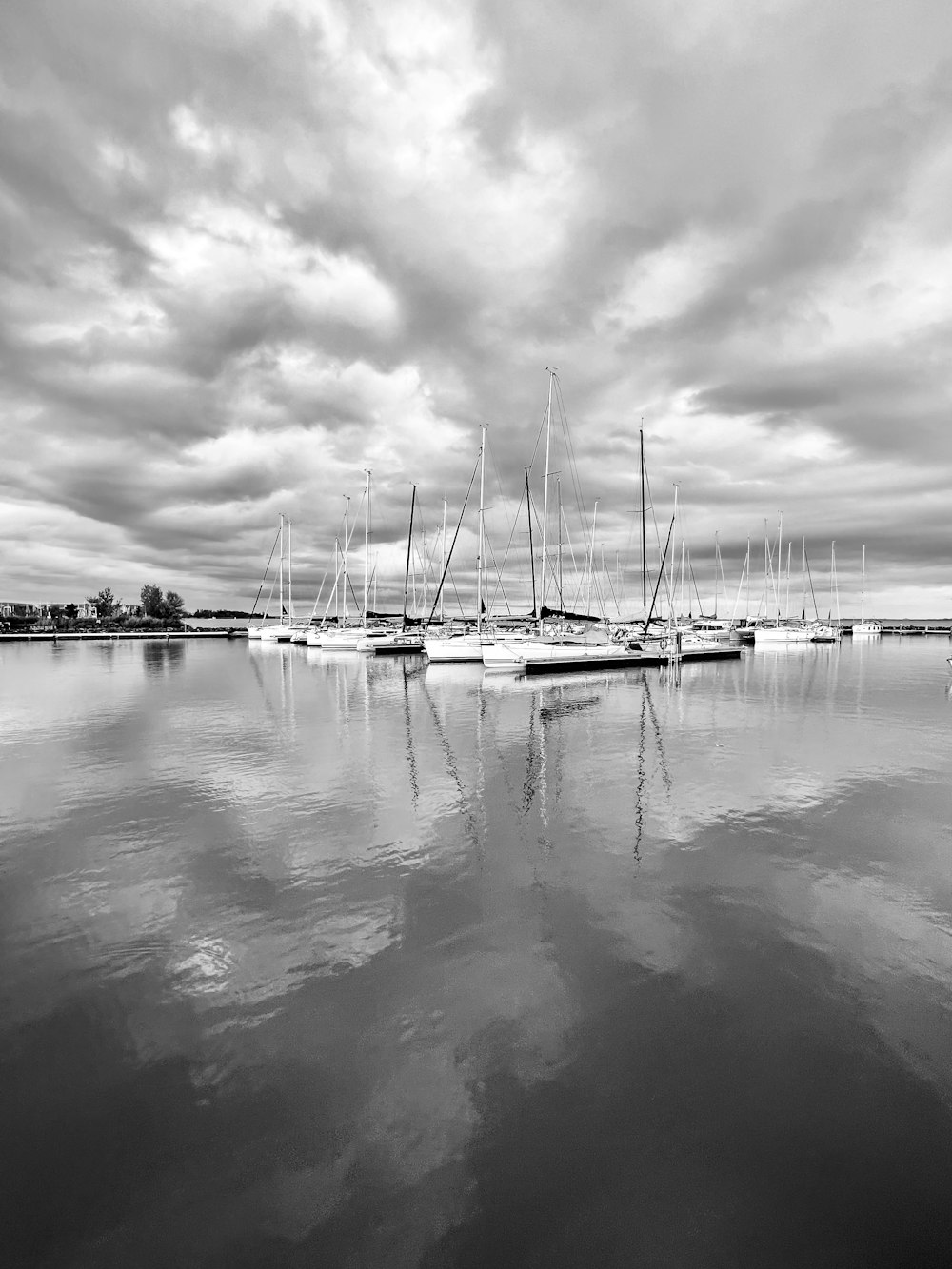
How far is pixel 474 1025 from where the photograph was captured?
6.69m

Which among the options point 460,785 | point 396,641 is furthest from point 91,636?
point 460,785

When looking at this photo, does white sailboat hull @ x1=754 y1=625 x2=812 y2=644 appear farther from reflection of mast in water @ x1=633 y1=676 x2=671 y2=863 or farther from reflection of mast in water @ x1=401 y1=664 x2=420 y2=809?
reflection of mast in water @ x1=401 y1=664 x2=420 y2=809

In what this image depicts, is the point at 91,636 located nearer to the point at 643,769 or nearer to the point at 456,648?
the point at 456,648

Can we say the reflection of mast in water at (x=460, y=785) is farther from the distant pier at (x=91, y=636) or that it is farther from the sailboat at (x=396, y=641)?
the distant pier at (x=91, y=636)

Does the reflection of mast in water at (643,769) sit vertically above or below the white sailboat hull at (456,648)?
below

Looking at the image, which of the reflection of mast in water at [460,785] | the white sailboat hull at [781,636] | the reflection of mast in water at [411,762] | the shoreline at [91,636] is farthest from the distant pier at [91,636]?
the white sailboat hull at [781,636]

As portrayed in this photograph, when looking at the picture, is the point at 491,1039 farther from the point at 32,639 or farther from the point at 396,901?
the point at 32,639

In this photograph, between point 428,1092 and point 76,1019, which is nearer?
point 428,1092

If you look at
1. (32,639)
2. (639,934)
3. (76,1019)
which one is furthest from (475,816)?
(32,639)

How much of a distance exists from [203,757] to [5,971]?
12.8 m

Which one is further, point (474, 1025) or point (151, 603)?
point (151, 603)

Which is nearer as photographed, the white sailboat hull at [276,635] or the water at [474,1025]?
the water at [474,1025]

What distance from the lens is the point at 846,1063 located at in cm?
610

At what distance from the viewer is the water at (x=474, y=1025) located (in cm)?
460
